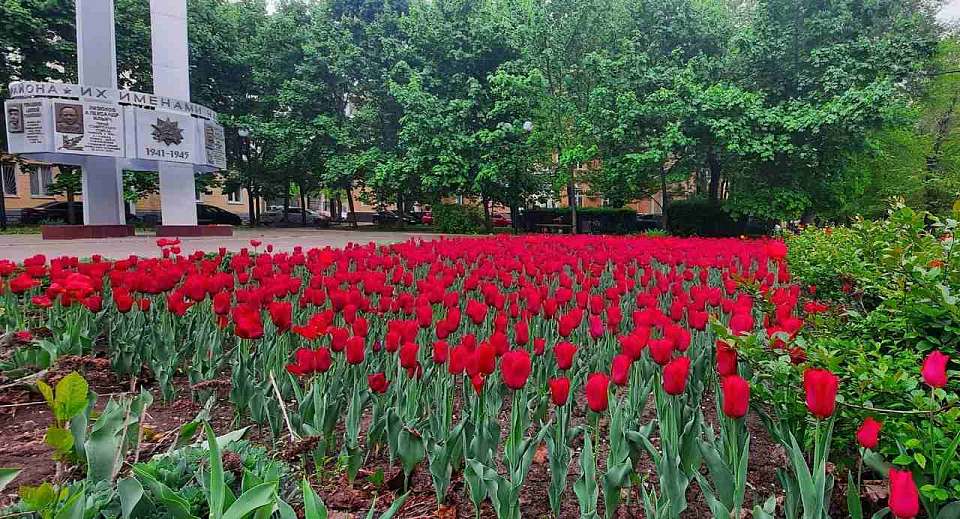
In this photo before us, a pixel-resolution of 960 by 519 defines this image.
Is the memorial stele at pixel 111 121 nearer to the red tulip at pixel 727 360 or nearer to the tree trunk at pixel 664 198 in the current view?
the tree trunk at pixel 664 198

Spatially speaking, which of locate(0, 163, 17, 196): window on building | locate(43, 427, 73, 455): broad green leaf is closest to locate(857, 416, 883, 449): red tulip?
locate(43, 427, 73, 455): broad green leaf

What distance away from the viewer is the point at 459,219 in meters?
23.1

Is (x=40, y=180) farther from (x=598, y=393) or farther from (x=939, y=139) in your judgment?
(x=939, y=139)

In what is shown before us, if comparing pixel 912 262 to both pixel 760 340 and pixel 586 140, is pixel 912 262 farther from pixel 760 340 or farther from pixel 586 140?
pixel 586 140

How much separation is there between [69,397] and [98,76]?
2035cm

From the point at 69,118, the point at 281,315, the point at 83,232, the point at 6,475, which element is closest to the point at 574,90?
the point at 69,118

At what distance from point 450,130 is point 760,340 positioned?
63.4 ft

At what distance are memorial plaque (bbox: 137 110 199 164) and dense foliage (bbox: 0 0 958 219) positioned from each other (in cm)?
554

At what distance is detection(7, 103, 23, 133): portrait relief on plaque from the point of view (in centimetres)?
1656

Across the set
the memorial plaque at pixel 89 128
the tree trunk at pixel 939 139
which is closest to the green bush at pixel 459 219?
the memorial plaque at pixel 89 128

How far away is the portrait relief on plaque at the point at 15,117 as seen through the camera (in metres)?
16.6

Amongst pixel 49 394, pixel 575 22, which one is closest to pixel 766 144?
pixel 575 22

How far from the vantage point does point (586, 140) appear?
767 inches

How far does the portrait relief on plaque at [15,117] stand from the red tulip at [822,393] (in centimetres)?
2138
